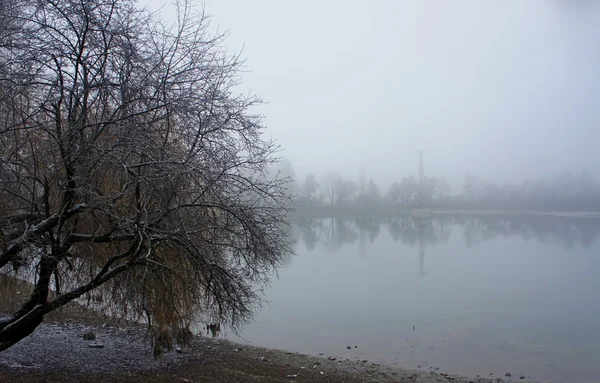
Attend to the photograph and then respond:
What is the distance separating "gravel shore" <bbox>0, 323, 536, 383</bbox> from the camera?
7.45 meters

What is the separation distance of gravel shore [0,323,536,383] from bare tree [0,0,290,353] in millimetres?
1358

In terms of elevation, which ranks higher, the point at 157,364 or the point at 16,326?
the point at 16,326

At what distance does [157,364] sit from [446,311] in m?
10.6

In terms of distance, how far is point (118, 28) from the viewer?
5719 mm

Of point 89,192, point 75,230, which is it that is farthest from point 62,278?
point 89,192

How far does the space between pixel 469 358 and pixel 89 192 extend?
1023 cm

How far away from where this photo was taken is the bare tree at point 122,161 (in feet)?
17.3

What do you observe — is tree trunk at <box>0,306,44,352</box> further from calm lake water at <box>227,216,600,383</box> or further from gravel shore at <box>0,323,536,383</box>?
calm lake water at <box>227,216,600,383</box>

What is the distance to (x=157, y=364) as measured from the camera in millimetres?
8664

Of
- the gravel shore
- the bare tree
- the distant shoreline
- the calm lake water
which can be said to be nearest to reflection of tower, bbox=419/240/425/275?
the calm lake water

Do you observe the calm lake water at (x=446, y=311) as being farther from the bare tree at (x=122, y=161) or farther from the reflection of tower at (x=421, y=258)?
the bare tree at (x=122, y=161)

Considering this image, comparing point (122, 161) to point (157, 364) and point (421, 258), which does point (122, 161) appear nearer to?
point (157, 364)

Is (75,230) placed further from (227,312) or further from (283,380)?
(283,380)

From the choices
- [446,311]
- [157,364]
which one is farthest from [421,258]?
[157,364]
